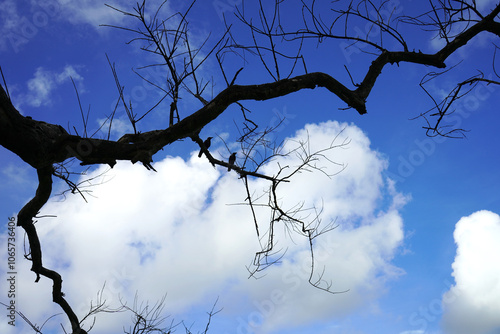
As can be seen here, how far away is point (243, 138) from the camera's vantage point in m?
3.77

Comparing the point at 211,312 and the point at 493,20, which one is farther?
the point at 211,312

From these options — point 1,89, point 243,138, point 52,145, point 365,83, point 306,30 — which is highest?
point 306,30

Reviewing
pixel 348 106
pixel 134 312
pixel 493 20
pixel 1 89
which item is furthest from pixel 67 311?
pixel 493 20

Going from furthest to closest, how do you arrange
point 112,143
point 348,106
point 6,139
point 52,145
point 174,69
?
point 174,69 → point 348,106 → point 112,143 → point 52,145 → point 6,139

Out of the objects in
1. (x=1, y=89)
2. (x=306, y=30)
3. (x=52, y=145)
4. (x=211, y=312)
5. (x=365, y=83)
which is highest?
(x=306, y=30)

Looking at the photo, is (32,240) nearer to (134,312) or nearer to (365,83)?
(134,312)

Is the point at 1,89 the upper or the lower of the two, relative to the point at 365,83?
lower

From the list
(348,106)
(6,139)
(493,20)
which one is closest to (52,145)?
(6,139)

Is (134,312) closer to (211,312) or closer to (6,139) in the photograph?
(211,312)

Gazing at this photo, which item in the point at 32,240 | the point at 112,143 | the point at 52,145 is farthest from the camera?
the point at 32,240

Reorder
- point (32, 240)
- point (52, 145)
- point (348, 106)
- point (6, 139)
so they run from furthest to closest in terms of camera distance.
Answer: point (32, 240), point (348, 106), point (52, 145), point (6, 139)

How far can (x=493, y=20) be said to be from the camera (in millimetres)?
3408

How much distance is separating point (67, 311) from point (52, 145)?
82.6 inches

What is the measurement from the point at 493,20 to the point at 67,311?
4.49 m
